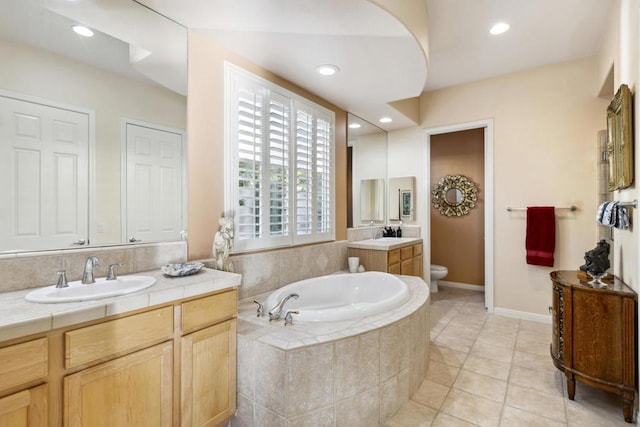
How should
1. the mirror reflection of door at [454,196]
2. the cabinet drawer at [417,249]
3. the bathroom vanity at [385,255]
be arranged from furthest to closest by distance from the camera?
the mirror reflection of door at [454,196] < the cabinet drawer at [417,249] < the bathroom vanity at [385,255]

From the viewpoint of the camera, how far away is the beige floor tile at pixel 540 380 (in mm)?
2176

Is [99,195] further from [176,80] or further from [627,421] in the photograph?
[627,421]

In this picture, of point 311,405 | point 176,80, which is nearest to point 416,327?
point 311,405

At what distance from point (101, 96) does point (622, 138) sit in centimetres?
321

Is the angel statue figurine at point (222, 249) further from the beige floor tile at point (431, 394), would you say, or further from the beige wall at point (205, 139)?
the beige floor tile at point (431, 394)

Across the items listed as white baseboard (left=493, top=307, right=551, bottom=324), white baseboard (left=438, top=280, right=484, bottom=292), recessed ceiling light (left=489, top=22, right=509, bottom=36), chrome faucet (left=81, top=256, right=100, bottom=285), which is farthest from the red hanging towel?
chrome faucet (left=81, top=256, right=100, bottom=285)

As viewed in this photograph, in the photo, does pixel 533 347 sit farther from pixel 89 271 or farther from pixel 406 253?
pixel 89 271

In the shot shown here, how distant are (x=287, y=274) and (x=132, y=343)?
1.52 metres

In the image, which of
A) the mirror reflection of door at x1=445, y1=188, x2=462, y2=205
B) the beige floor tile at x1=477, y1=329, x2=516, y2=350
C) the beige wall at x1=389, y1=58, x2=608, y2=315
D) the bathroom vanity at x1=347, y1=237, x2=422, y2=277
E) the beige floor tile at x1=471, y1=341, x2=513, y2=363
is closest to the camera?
the beige floor tile at x1=471, y1=341, x2=513, y2=363

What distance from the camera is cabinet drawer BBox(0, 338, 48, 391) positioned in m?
0.99

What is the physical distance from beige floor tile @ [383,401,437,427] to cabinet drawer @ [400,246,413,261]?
1882mm

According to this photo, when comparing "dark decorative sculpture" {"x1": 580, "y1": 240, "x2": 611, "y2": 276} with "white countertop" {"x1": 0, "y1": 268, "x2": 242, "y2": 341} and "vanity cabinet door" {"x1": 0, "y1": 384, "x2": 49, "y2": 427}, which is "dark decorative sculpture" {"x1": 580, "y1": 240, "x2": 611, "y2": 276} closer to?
"white countertop" {"x1": 0, "y1": 268, "x2": 242, "y2": 341}

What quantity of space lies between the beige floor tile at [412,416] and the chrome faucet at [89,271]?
1.79 metres

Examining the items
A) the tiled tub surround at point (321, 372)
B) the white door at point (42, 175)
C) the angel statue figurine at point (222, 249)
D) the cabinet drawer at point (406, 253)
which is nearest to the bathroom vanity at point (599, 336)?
the tiled tub surround at point (321, 372)
